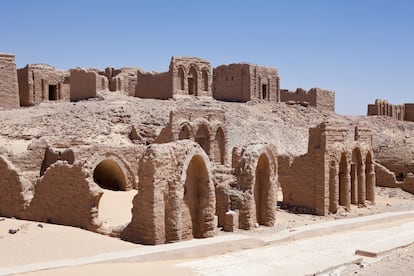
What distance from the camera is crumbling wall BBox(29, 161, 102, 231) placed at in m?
13.5

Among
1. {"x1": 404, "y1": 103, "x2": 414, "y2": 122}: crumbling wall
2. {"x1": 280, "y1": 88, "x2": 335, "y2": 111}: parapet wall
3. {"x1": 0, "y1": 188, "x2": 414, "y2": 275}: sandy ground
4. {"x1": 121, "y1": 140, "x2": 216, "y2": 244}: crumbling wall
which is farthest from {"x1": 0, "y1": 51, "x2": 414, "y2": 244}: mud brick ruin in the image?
{"x1": 404, "y1": 103, "x2": 414, "y2": 122}: crumbling wall

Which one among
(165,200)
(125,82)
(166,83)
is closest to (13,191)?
(165,200)

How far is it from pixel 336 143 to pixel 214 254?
12.6 metres

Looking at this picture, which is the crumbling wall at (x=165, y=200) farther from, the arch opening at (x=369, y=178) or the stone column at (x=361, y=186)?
the arch opening at (x=369, y=178)

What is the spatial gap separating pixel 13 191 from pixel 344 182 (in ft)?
46.6

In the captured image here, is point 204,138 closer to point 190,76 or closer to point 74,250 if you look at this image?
point 190,76

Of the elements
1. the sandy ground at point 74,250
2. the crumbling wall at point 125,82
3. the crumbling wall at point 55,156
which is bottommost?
the sandy ground at point 74,250

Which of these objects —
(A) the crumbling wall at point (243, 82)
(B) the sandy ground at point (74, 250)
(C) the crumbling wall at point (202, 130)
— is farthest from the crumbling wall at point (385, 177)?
(B) the sandy ground at point (74, 250)

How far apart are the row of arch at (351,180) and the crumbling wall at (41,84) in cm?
2078

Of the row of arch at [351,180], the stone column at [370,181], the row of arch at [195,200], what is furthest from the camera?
the stone column at [370,181]

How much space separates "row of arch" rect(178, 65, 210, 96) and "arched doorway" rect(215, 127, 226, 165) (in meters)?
9.78

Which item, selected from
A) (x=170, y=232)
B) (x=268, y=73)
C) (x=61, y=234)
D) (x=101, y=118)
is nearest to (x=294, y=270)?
(x=170, y=232)

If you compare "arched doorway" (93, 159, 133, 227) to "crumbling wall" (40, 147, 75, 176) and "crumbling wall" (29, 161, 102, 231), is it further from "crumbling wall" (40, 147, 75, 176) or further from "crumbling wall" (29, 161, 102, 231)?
"crumbling wall" (40, 147, 75, 176)

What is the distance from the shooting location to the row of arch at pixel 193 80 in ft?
116
